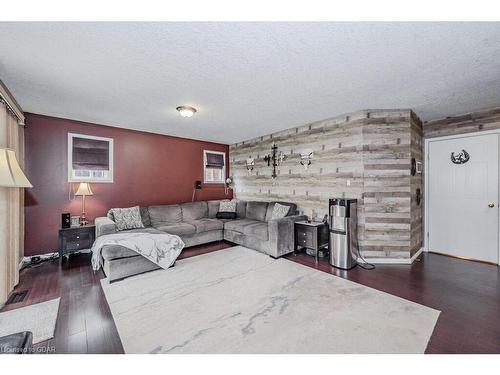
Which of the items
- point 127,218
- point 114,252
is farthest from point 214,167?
point 114,252

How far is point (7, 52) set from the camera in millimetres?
2014

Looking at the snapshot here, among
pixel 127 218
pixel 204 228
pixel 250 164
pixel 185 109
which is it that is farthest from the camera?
pixel 250 164

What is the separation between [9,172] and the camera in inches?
82.4

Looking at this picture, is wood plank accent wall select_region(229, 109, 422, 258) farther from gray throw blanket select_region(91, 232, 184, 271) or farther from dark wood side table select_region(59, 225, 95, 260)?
dark wood side table select_region(59, 225, 95, 260)

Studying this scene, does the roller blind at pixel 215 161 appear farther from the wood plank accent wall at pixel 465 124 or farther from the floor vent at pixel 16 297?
the wood plank accent wall at pixel 465 124

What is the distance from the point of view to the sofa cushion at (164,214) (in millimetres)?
4625

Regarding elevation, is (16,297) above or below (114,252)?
below

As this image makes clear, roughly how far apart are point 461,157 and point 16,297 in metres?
6.98

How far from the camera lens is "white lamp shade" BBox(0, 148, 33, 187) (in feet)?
6.70

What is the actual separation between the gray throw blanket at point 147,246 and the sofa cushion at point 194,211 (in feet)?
5.40

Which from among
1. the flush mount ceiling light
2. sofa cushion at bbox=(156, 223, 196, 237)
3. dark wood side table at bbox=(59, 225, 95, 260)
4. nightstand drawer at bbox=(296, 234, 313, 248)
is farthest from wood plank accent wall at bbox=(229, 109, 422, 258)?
dark wood side table at bbox=(59, 225, 95, 260)

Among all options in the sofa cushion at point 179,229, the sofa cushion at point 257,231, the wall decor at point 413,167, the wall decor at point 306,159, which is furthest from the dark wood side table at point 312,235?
the sofa cushion at point 179,229

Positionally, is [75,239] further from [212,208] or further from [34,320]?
[212,208]

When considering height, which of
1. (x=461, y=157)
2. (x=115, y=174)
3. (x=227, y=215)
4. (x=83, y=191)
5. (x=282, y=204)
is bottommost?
(x=227, y=215)
